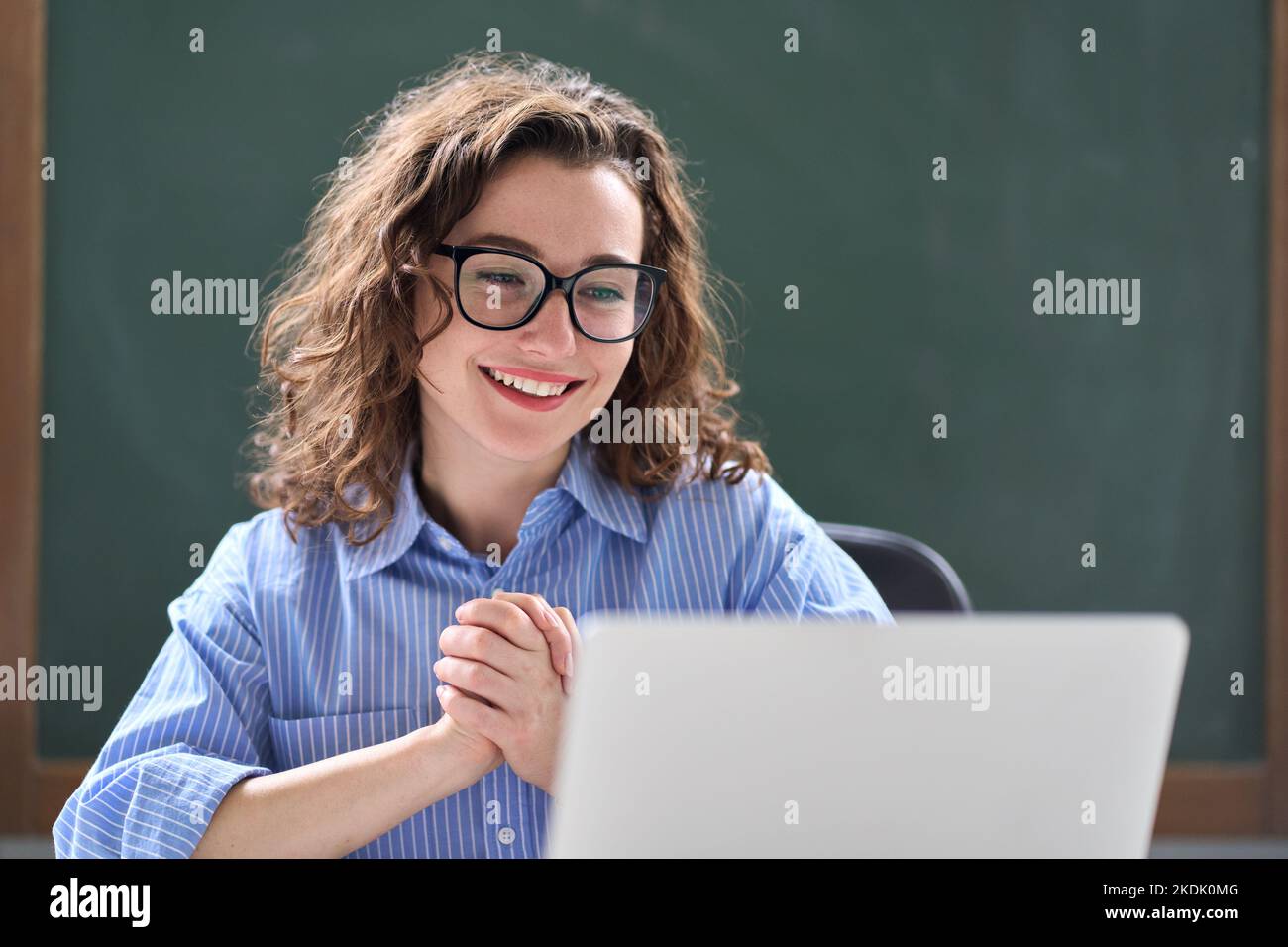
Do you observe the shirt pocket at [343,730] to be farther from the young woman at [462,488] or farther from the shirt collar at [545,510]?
the shirt collar at [545,510]

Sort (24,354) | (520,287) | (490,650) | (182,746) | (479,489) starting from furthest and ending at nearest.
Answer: (24,354), (479,489), (520,287), (182,746), (490,650)

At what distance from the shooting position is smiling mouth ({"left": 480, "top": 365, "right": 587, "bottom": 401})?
1216 mm

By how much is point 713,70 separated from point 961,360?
0.81m

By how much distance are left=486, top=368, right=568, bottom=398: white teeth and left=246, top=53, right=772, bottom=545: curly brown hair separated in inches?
3.3

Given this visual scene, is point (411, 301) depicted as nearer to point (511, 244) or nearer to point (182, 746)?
point (511, 244)

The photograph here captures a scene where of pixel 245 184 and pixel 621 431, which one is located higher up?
pixel 245 184

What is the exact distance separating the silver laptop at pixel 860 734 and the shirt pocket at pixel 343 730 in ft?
2.00

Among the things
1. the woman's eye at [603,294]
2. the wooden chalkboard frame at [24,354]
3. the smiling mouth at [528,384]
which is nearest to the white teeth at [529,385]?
the smiling mouth at [528,384]

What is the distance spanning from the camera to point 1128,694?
0.59 meters

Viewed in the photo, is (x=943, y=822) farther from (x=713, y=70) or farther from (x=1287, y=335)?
(x=1287, y=335)

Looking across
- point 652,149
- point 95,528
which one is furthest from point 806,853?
point 95,528

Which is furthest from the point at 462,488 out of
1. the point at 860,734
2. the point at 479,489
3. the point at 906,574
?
the point at 860,734

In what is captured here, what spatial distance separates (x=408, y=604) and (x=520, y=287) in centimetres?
35

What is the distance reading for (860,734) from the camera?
0.57 metres
